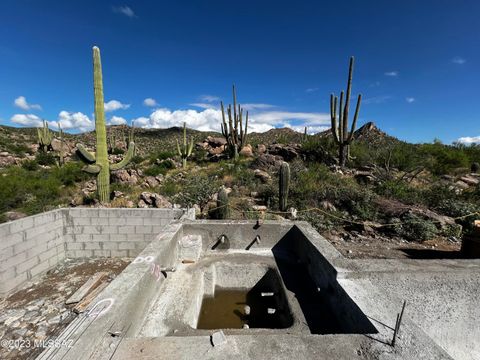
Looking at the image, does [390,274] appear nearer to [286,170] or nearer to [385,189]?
[286,170]

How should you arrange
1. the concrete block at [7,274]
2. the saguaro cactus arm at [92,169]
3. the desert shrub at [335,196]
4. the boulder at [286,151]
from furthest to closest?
the boulder at [286,151], the saguaro cactus arm at [92,169], the desert shrub at [335,196], the concrete block at [7,274]

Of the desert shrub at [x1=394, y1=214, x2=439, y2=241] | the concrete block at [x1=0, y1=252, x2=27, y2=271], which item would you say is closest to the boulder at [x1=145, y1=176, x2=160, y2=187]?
the concrete block at [x1=0, y1=252, x2=27, y2=271]

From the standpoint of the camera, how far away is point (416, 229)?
581cm

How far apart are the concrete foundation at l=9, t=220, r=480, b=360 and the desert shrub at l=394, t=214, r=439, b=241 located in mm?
3537

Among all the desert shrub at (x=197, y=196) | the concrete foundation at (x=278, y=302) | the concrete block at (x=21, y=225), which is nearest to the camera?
the concrete foundation at (x=278, y=302)

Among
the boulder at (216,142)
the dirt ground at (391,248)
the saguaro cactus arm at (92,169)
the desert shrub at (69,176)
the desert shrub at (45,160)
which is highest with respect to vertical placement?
the boulder at (216,142)

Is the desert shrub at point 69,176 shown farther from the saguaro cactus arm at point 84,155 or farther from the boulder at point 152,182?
the saguaro cactus arm at point 84,155

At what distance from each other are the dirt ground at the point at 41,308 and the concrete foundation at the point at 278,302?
6.91ft

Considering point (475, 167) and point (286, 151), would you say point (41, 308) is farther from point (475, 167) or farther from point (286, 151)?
point (475, 167)

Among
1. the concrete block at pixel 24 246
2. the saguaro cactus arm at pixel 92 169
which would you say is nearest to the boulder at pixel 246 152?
the saguaro cactus arm at pixel 92 169

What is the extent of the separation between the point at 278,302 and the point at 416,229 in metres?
4.76

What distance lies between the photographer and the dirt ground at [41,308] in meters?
3.17

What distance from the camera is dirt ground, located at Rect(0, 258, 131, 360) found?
3.17 m

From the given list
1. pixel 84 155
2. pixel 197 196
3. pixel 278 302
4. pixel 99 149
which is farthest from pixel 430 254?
pixel 84 155
